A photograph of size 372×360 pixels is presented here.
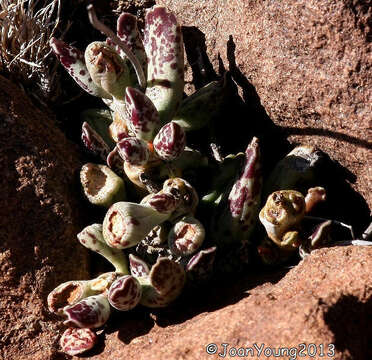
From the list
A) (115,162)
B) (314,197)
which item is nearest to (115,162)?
(115,162)

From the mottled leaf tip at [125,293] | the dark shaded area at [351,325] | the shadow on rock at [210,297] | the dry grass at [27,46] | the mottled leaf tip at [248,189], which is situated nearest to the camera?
the dark shaded area at [351,325]

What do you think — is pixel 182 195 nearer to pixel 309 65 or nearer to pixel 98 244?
pixel 98 244

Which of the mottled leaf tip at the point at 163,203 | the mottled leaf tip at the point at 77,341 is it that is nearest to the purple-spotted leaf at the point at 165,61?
the mottled leaf tip at the point at 163,203

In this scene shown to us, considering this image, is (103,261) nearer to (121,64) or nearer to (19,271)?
(19,271)

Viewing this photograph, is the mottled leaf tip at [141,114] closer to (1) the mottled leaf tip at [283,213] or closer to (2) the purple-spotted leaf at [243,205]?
(2) the purple-spotted leaf at [243,205]

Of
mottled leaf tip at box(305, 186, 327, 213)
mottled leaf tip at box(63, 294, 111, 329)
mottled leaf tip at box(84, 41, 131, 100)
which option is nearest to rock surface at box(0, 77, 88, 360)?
mottled leaf tip at box(63, 294, 111, 329)

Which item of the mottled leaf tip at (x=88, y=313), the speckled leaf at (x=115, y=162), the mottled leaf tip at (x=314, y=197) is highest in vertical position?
the speckled leaf at (x=115, y=162)
